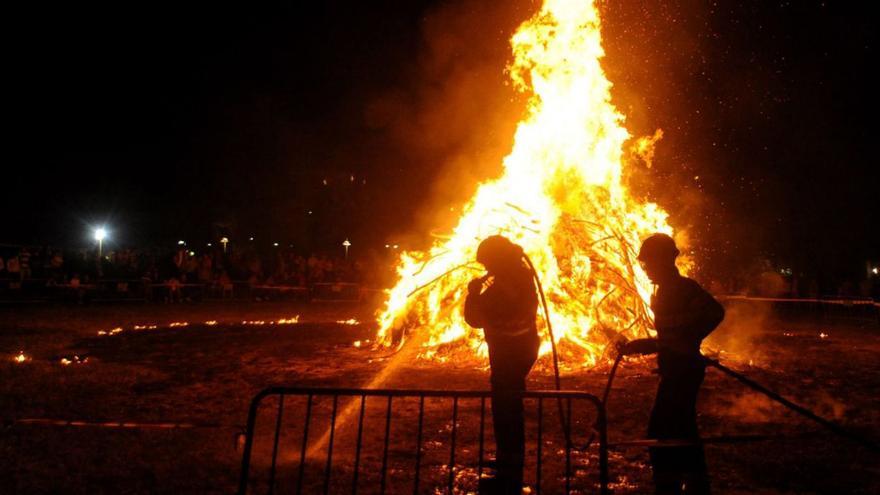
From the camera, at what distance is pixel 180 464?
16.6 ft

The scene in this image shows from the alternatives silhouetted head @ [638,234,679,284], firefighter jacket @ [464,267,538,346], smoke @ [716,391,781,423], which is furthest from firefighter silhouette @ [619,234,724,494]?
smoke @ [716,391,781,423]

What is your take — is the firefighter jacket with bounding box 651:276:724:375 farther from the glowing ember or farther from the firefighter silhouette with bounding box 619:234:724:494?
the glowing ember

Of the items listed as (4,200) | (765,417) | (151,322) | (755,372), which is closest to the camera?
(765,417)

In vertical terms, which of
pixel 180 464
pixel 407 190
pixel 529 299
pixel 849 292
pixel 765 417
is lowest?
pixel 180 464

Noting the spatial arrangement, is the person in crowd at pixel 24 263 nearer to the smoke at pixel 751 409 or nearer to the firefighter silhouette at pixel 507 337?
the firefighter silhouette at pixel 507 337

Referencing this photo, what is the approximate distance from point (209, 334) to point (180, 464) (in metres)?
8.86

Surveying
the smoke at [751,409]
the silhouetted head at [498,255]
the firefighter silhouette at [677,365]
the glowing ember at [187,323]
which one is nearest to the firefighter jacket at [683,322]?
the firefighter silhouette at [677,365]

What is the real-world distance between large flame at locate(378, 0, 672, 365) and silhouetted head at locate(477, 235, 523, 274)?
5.55 m

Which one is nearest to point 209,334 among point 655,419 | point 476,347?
point 476,347

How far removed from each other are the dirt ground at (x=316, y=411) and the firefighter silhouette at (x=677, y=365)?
0.63m

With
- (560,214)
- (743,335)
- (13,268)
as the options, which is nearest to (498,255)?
(560,214)

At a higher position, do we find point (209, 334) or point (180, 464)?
point (209, 334)

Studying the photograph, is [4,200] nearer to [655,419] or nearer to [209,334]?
[209,334]

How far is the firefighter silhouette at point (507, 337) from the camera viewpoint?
14.6 feet
